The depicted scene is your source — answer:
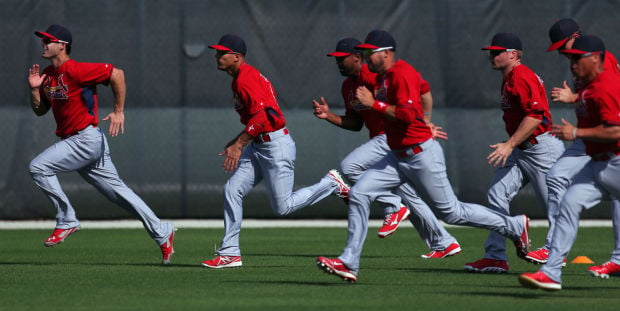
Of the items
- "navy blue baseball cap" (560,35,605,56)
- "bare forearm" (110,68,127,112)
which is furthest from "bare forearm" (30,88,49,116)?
"navy blue baseball cap" (560,35,605,56)

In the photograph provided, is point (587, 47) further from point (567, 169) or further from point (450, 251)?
point (450, 251)

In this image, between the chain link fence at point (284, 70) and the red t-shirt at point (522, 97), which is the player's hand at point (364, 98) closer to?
the red t-shirt at point (522, 97)

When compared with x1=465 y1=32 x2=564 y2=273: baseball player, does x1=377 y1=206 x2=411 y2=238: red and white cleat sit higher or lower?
lower

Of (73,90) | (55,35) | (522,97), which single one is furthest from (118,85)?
(522,97)

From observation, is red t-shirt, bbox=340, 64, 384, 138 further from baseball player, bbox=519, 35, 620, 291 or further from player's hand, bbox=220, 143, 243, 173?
baseball player, bbox=519, 35, 620, 291

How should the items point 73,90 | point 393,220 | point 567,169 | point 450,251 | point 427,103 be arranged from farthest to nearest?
1. point 393,220
2. point 450,251
3. point 73,90
4. point 567,169
5. point 427,103

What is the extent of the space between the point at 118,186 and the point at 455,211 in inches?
141

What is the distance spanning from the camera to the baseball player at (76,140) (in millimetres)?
11102

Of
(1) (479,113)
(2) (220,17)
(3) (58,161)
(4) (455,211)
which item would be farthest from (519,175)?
(2) (220,17)

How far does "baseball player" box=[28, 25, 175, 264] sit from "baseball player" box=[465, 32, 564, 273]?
323 cm

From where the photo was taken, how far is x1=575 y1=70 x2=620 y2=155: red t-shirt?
817 centimetres

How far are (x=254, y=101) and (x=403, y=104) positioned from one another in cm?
218

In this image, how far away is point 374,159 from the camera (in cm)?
1197

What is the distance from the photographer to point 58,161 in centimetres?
1108
